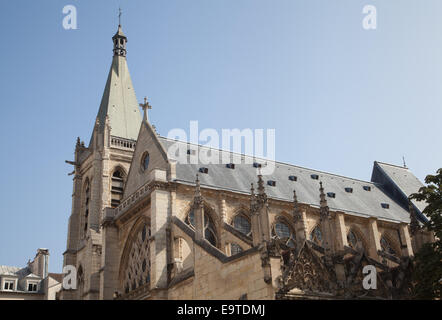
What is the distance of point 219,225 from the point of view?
88.3 feet

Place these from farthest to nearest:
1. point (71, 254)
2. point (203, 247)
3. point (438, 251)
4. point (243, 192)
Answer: point (71, 254) → point (243, 192) → point (203, 247) → point (438, 251)

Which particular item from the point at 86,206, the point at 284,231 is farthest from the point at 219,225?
the point at 86,206

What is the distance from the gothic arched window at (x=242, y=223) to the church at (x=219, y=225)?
6 cm

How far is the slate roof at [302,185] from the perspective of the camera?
96.1 feet

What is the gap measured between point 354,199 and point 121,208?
53.7ft

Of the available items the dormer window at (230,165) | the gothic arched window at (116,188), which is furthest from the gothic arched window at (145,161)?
the gothic arched window at (116,188)

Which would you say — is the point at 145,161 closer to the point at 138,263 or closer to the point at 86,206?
the point at 138,263

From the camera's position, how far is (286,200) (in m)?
30.4

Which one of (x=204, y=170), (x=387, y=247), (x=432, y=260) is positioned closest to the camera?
(x=432, y=260)

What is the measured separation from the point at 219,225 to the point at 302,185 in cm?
975

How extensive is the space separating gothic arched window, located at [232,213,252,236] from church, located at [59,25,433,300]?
58 mm

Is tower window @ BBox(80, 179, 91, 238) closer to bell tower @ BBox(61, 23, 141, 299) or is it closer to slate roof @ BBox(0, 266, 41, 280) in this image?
bell tower @ BBox(61, 23, 141, 299)
